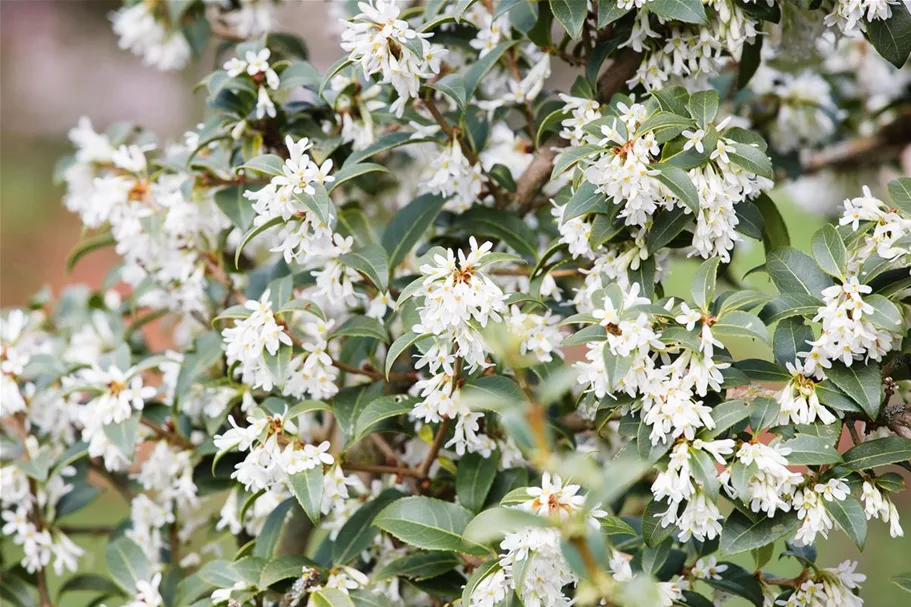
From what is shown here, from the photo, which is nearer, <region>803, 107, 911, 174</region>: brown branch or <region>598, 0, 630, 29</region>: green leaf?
<region>598, 0, 630, 29</region>: green leaf

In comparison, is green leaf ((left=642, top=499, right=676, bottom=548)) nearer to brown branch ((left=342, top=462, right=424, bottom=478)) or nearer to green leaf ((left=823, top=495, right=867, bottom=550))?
green leaf ((left=823, top=495, right=867, bottom=550))

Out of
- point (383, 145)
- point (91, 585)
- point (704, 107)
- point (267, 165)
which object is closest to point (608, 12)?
point (704, 107)

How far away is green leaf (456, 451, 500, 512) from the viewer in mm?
1057

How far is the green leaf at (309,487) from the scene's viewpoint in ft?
3.08

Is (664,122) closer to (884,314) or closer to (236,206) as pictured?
(884,314)

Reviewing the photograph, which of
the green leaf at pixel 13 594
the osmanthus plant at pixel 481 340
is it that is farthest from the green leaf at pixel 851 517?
the green leaf at pixel 13 594

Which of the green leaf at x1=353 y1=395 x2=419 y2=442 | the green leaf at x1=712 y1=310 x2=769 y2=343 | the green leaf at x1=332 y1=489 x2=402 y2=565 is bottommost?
the green leaf at x1=332 y1=489 x2=402 y2=565

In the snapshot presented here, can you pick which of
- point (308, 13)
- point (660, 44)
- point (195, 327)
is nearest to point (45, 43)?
point (308, 13)

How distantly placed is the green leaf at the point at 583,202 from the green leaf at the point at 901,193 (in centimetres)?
30

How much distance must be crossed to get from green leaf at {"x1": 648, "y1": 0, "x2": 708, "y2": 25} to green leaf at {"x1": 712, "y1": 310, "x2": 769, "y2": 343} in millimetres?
311

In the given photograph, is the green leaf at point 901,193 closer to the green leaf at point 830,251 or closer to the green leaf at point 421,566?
the green leaf at point 830,251

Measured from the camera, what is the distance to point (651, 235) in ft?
3.15

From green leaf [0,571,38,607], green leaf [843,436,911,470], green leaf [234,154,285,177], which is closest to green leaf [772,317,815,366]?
green leaf [843,436,911,470]

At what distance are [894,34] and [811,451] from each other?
0.49 metres
